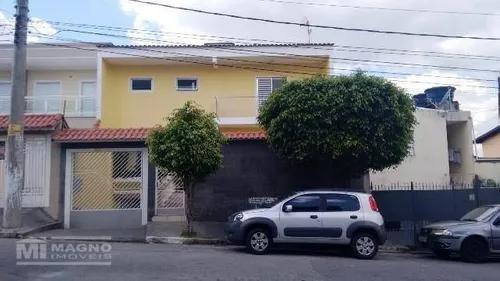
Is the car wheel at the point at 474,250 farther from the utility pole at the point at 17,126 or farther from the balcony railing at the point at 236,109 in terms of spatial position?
the utility pole at the point at 17,126

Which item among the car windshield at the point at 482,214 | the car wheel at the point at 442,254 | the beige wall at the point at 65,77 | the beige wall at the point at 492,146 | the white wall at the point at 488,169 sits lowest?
the car wheel at the point at 442,254

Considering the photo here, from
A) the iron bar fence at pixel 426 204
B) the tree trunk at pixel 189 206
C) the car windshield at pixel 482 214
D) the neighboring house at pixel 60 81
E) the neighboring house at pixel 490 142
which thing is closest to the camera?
the car windshield at pixel 482 214

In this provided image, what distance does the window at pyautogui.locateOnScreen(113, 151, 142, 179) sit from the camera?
17422 mm

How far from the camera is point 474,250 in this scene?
13.6m

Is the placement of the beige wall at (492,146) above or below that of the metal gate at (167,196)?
above

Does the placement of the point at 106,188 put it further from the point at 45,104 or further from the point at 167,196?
the point at 45,104

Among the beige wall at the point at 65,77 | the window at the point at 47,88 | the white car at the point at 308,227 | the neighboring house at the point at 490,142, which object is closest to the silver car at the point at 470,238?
the white car at the point at 308,227

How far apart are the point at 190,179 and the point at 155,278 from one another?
6.22m

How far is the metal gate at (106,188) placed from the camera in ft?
56.2

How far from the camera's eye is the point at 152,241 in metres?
14.7

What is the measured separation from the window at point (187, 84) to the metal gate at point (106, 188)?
671 cm

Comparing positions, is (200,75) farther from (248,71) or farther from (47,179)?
(47,179)

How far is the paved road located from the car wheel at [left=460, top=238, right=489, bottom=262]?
0.31 metres

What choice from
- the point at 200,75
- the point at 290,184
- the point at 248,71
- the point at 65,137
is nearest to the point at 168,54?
the point at 200,75
